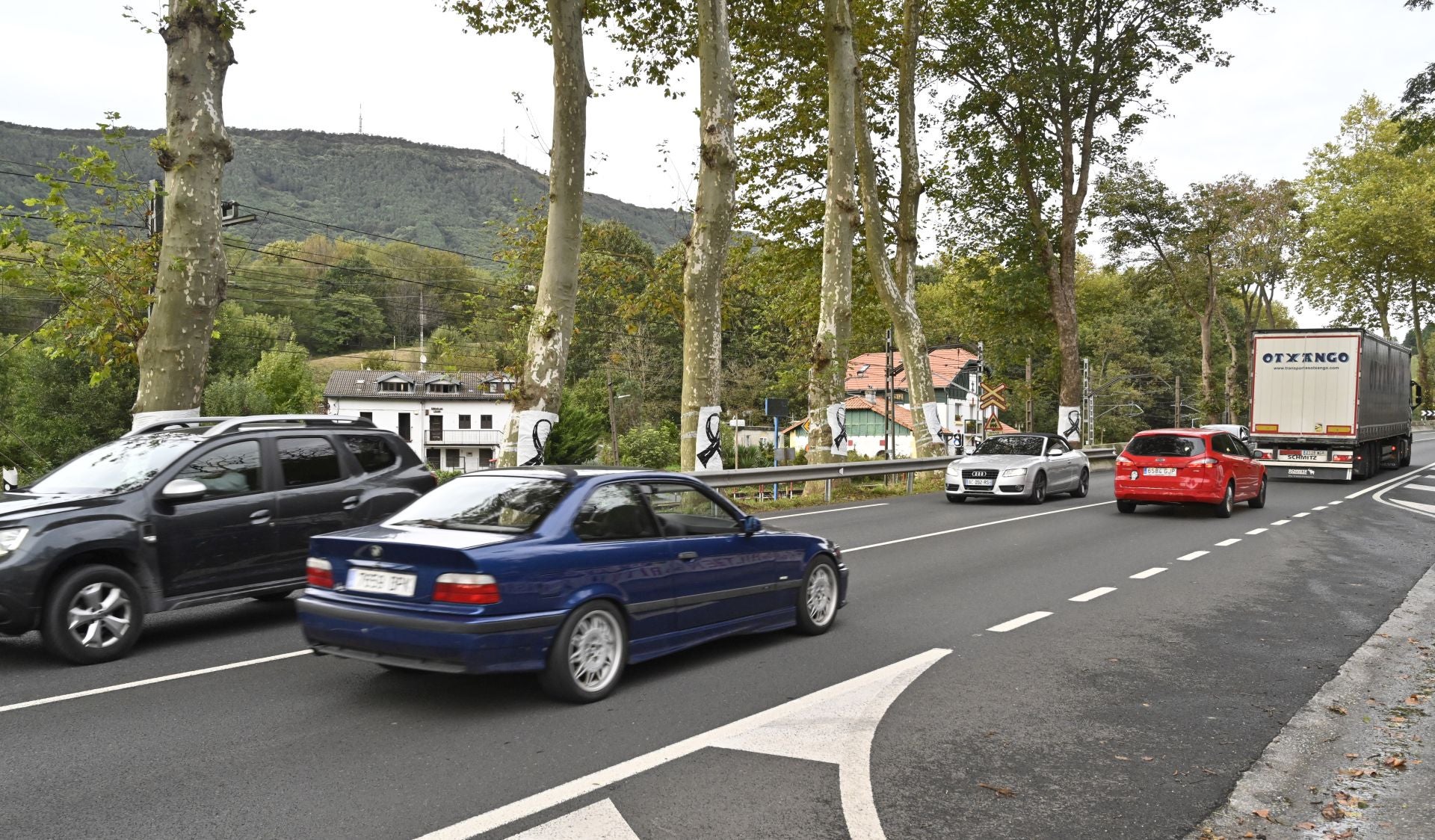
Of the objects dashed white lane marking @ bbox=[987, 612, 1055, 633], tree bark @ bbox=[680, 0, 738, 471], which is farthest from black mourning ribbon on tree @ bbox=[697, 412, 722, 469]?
dashed white lane marking @ bbox=[987, 612, 1055, 633]

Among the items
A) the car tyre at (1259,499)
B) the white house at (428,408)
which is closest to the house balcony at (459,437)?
the white house at (428,408)

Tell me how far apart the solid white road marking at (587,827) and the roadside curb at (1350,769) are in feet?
7.26

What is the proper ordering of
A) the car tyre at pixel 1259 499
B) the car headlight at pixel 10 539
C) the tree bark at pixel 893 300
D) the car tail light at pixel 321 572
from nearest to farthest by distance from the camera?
the car tail light at pixel 321 572, the car headlight at pixel 10 539, the car tyre at pixel 1259 499, the tree bark at pixel 893 300

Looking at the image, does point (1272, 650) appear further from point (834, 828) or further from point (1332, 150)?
point (1332, 150)

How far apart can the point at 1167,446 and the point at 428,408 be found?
84259 mm

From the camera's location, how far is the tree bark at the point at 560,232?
56.1 feet

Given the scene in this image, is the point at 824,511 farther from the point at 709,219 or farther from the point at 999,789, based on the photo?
the point at 999,789

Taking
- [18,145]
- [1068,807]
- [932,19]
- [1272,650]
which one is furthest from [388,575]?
[18,145]

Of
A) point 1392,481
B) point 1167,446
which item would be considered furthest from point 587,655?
point 1392,481

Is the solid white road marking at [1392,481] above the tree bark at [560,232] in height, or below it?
below

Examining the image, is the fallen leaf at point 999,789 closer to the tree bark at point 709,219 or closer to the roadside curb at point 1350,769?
the roadside curb at point 1350,769

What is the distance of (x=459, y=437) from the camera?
96750mm

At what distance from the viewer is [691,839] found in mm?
4016

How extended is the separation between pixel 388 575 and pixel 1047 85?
3103 cm
